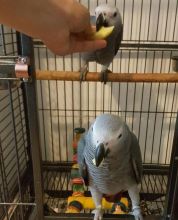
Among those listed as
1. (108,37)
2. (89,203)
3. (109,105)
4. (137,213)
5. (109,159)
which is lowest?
(89,203)

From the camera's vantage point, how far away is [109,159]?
2.64ft

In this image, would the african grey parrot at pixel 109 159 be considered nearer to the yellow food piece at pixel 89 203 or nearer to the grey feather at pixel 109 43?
the yellow food piece at pixel 89 203

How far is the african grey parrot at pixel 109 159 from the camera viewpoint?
2.49ft

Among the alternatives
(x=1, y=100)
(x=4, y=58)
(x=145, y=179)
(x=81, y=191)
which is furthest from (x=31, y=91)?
(x=145, y=179)

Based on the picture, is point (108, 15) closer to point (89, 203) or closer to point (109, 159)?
point (109, 159)

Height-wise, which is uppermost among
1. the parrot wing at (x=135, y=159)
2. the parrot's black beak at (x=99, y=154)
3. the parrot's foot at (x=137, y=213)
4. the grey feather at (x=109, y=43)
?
the grey feather at (x=109, y=43)

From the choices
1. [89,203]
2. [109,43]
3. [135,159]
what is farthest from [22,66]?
[89,203]

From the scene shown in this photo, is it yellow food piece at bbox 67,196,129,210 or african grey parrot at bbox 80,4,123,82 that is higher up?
african grey parrot at bbox 80,4,123,82

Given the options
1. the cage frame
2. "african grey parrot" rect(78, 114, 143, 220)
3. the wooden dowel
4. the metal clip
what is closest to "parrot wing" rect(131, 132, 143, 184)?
"african grey parrot" rect(78, 114, 143, 220)

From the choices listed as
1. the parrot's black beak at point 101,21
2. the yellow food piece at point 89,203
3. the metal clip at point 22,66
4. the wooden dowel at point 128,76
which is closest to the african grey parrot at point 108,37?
the parrot's black beak at point 101,21

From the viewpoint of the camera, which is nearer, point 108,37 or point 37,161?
point 37,161

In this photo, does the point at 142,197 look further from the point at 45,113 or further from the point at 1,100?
the point at 1,100

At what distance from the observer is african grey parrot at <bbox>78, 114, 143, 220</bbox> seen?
76 centimetres

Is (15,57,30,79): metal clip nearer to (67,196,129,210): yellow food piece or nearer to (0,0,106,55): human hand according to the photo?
(0,0,106,55): human hand
